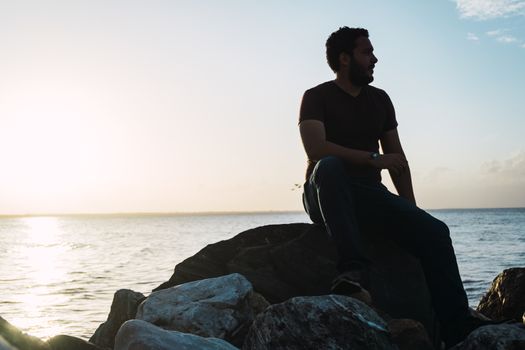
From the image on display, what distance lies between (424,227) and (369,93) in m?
1.53

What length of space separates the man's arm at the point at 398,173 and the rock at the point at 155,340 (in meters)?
2.52

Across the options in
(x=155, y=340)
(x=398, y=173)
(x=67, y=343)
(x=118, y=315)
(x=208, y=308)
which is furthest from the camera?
(x=118, y=315)

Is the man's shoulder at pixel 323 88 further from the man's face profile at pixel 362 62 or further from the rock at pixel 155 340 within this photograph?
the rock at pixel 155 340

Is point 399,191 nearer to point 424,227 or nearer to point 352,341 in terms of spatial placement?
point 424,227

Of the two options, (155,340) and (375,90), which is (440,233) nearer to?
(375,90)

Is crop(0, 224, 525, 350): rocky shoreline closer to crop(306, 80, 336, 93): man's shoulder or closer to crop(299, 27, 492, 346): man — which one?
crop(299, 27, 492, 346): man

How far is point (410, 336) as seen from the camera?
4.50 meters

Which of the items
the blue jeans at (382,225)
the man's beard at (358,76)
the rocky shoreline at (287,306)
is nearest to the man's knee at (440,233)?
the blue jeans at (382,225)

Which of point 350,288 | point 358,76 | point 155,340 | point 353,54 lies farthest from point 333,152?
point 155,340

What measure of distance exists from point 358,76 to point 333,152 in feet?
2.90

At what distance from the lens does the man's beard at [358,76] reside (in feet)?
18.2

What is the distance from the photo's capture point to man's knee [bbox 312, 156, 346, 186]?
476 cm

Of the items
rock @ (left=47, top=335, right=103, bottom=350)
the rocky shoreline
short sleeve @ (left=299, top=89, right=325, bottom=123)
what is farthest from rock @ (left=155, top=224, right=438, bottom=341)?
rock @ (left=47, top=335, right=103, bottom=350)

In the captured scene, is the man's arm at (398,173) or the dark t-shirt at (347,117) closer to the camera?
the dark t-shirt at (347,117)
